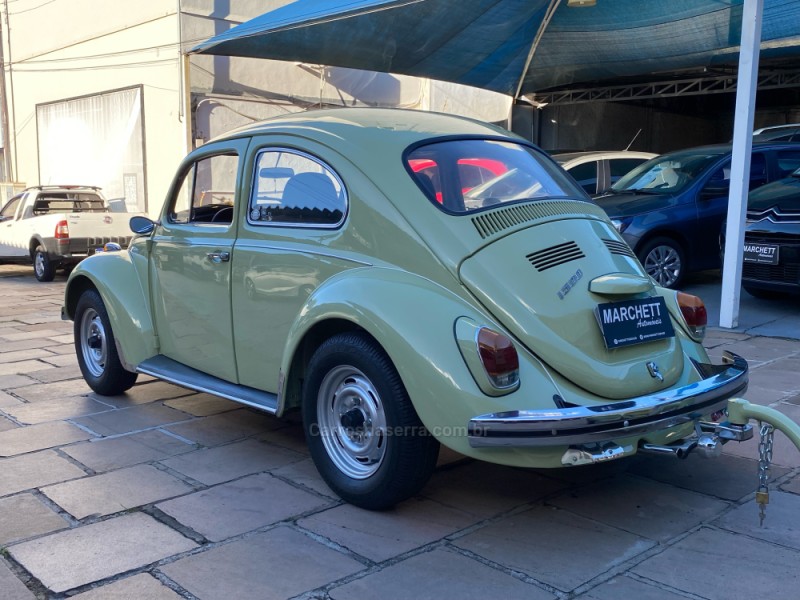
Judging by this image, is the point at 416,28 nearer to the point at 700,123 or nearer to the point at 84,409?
the point at 84,409

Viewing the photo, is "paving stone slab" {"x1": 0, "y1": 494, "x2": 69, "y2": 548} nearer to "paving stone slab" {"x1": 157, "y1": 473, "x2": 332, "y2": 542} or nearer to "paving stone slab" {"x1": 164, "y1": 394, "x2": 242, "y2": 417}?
"paving stone slab" {"x1": 157, "y1": 473, "x2": 332, "y2": 542}

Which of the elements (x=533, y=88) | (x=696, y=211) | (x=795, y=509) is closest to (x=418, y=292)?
(x=795, y=509)

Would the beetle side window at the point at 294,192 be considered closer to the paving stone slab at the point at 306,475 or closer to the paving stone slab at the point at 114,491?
the paving stone slab at the point at 306,475

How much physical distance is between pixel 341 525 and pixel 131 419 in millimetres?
2226

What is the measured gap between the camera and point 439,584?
3.01 meters

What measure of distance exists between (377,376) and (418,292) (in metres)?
0.40

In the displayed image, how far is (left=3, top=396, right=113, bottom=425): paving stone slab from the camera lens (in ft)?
17.1

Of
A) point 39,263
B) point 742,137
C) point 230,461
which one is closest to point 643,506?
point 230,461

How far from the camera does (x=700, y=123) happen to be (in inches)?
1008

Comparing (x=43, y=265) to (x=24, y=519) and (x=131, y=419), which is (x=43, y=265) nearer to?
(x=131, y=419)

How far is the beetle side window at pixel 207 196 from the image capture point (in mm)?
4812

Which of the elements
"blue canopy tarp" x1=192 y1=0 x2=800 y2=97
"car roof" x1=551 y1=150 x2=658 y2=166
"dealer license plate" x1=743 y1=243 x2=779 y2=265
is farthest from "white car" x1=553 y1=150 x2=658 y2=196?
"dealer license plate" x1=743 y1=243 x2=779 y2=265

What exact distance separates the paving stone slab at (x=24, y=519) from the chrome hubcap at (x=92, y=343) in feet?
5.98

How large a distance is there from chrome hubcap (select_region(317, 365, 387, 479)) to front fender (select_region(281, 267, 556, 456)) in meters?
0.27
